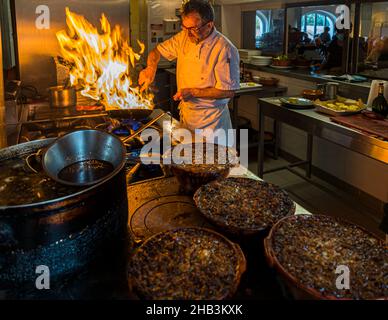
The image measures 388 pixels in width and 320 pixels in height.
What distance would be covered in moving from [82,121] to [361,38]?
2959 mm

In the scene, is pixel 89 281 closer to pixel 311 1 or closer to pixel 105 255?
pixel 105 255

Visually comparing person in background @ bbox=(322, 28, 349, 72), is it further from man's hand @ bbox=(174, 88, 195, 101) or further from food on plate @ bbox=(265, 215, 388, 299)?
food on plate @ bbox=(265, 215, 388, 299)

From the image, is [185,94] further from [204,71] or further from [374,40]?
[374,40]

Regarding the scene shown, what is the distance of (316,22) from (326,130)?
207 centimetres

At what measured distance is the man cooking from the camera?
257 cm

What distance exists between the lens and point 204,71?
2.71 metres

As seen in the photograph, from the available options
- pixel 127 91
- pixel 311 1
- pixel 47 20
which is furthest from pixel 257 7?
pixel 127 91

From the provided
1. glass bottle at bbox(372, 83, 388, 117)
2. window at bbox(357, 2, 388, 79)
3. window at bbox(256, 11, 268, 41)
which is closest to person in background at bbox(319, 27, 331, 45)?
window at bbox(357, 2, 388, 79)

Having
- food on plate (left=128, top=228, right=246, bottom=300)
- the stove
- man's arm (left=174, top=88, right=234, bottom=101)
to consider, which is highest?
man's arm (left=174, top=88, right=234, bottom=101)

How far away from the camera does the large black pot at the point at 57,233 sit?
106 cm

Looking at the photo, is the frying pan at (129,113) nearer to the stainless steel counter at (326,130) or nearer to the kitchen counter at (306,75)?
the stainless steel counter at (326,130)

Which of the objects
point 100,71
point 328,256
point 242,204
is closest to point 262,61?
point 100,71

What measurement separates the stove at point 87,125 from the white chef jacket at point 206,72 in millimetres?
199

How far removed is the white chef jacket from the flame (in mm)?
319
